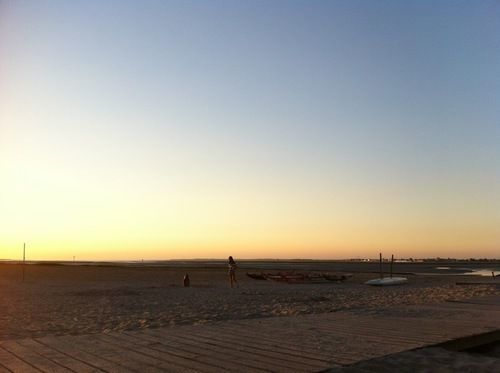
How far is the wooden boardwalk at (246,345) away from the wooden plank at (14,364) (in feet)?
0.04

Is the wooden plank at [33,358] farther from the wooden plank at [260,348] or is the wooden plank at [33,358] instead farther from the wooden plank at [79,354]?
the wooden plank at [260,348]

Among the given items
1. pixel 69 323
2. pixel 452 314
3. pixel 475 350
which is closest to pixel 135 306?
pixel 69 323

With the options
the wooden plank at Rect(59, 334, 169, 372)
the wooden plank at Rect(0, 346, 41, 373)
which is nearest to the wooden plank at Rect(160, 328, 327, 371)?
the wooden plank at Rect(59, 334, 169, 372)

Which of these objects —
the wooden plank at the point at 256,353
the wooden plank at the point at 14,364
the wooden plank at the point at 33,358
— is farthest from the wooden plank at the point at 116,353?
the wooden plank at the point at 256,353

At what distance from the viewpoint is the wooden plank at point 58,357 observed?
5633mm

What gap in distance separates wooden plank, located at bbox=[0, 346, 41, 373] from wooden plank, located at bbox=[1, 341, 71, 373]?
0.06 metres

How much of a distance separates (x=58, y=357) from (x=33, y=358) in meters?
0.28

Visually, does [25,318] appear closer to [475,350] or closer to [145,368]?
[145,368]

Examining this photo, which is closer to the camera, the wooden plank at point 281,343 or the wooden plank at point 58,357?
the wooden plank at point 58,357

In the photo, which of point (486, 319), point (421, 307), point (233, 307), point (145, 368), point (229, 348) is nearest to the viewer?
point (145, 368)

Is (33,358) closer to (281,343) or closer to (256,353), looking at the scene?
(256,353)

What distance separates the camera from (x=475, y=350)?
7.54 meters

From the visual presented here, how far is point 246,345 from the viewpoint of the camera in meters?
6.96

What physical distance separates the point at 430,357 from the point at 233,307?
8.70m
